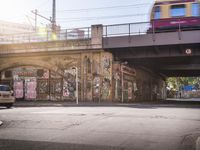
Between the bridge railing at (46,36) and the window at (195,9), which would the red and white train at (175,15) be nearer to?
the window at (195,9)

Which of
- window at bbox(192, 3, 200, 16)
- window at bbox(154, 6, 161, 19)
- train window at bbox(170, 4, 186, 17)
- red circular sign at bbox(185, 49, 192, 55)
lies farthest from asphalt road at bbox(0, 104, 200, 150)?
red circular sign at bbox(185, 49, 192, 55)

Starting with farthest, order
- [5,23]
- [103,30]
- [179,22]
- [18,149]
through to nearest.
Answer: [5,23]
[103,30]
[179,22]
[18,149]

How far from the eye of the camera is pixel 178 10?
29000mm

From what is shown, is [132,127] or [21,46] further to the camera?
[21,46]

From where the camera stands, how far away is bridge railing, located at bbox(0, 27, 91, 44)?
33.9 m

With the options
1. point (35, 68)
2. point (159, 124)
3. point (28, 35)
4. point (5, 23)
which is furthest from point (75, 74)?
point (5, 23)

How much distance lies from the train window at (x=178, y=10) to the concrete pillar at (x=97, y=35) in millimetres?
7143

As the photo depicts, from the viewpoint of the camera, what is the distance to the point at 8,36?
39062mm

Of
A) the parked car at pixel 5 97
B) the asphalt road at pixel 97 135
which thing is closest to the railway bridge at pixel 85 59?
the parked car at pixel 5 97

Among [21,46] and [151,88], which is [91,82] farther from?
[151,88]

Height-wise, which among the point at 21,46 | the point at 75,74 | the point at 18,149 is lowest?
the point at 18,149

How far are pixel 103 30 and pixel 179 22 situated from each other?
24.7 feet

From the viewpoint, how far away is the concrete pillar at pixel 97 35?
108 ft

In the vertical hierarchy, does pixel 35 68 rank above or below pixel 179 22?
below
